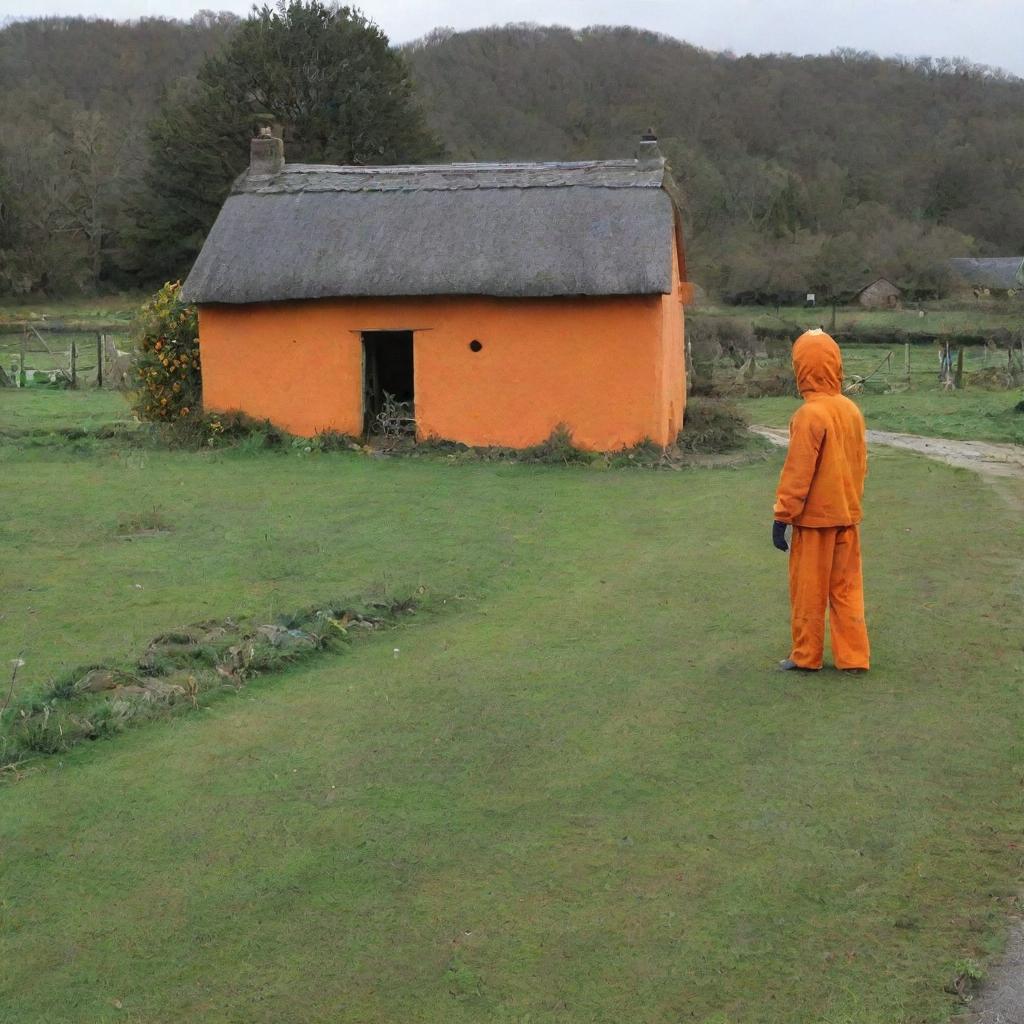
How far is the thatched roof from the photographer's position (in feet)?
53.1

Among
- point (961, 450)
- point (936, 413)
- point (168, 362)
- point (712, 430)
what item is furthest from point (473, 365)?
point (936, 413)

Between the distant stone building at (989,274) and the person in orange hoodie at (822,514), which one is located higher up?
the distant stone building at (989,274)

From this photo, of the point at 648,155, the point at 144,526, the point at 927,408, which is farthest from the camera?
the point at 927,408

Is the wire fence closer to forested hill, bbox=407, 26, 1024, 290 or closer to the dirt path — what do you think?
the dirt path

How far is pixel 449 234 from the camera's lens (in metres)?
16.9

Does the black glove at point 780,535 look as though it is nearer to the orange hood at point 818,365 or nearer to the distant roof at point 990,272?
the orange hood at point 818,365

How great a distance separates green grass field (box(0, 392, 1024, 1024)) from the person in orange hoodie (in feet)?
0.76

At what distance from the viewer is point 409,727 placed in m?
6.23

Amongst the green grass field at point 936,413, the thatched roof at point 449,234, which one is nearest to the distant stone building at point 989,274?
the green grass field at point 936,413

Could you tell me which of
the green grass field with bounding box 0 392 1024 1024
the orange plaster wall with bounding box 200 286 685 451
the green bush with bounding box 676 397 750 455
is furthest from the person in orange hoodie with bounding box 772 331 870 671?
the green bush with bounding box 676 397 750 455

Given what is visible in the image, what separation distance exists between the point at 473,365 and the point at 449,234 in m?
1.88

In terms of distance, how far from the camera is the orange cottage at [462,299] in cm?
1625

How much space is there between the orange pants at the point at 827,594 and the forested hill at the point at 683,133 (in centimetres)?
4590

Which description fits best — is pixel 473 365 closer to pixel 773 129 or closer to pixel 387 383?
pixel 387 383
